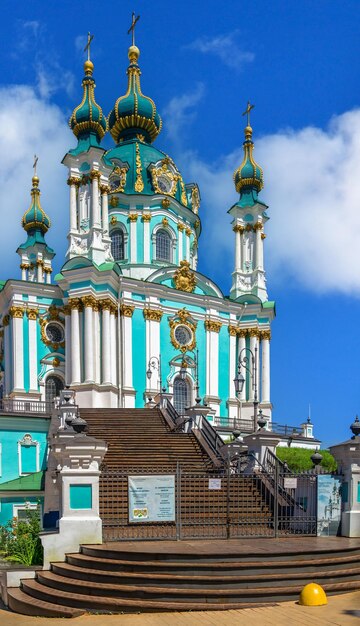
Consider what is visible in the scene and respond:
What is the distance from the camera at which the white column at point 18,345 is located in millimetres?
34688

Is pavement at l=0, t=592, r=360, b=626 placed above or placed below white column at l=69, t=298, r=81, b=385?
below

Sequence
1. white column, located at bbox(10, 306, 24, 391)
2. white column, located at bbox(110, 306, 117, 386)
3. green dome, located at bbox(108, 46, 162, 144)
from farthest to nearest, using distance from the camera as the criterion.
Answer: green dome, located at bbox(108, 46, 162, 144), white column, located at bbox(110, 306, 117, 386), white column, located at bbox(10, 306, 24, 391)

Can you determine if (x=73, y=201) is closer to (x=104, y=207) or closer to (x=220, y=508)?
(x=104, y=207)

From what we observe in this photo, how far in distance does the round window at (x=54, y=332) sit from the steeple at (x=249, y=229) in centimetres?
1234

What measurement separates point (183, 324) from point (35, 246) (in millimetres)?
16120

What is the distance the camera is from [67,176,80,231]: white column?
122ft

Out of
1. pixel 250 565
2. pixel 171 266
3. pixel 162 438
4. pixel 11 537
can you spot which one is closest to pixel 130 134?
pixel 171 266

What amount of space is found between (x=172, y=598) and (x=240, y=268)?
35.3 meters

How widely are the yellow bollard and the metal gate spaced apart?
3554mm

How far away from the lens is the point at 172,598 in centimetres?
998

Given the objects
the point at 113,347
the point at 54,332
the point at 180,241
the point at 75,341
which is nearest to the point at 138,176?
the point at 180,241

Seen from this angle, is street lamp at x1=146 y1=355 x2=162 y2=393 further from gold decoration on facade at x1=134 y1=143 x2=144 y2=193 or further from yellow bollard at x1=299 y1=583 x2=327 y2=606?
yellow bollard at x1=299 y1=583 x2=327 y2=606

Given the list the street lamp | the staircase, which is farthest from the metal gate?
the street lamp

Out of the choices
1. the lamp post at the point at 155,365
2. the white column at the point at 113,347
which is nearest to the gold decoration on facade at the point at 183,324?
the lamp post at the point at 155,365
